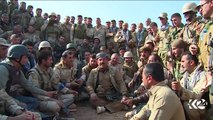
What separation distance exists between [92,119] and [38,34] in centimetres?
638

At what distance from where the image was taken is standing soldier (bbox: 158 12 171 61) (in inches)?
326

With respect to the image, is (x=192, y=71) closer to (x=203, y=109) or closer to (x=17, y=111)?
(x=203, y=109)

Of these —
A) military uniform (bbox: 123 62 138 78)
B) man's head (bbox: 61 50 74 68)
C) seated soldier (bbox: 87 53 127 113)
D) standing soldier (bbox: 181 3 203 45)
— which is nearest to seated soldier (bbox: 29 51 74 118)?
man's head (bbox: 61 50 74 68)

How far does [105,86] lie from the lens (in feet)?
27.3

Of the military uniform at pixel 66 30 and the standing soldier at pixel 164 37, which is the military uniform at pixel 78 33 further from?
the standing soldier at pixel 164 37

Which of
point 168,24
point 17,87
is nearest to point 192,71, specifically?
point 17,87

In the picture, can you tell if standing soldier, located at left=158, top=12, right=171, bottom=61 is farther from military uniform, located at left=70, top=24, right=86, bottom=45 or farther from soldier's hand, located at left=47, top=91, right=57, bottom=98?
military uniform, located at left=70, top=24, right=86, bottom=45

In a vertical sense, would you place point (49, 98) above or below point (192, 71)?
below

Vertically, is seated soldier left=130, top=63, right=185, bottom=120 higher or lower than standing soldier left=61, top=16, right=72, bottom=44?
lower

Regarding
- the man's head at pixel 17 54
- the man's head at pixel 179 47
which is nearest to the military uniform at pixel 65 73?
the man's head at pixel 17 54

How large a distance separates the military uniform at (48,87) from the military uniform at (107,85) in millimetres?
845

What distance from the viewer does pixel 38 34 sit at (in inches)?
498

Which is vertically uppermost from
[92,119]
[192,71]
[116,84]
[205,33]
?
[205,33]

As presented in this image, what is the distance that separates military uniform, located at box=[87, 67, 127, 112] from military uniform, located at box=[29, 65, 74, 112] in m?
0.85
